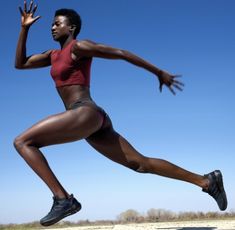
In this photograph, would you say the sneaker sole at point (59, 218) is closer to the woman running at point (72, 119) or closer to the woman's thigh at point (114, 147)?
the woman running at point (72, 119)

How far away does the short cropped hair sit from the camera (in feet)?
19.7

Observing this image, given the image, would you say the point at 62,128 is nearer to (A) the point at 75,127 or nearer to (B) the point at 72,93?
(A) the point at 75,127

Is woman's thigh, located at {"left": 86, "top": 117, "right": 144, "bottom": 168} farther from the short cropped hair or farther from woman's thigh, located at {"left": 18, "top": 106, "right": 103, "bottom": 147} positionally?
the short cropped hair

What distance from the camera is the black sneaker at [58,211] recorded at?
5.16 meters

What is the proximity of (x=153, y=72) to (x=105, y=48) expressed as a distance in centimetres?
62

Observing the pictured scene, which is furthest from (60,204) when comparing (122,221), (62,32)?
(122,221)

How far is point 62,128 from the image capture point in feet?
17.3

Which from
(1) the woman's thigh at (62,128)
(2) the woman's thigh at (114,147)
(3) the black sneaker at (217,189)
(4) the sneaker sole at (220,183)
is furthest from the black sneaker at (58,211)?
(4) the sneaker sole at (220,183)

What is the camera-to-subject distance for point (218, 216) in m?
11.3

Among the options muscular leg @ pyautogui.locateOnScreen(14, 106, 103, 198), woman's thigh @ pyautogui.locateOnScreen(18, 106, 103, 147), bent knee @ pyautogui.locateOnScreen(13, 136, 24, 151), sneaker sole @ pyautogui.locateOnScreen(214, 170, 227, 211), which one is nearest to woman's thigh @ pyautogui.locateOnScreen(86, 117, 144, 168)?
woman's thigh @ pyautogui.locateOnScreen(18, 106, 103, 147)

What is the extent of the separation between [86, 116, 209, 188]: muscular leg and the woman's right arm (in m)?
1.27

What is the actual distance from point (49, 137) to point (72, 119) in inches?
13.1

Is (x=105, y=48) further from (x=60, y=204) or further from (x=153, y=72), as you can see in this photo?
(x=60, y=204)

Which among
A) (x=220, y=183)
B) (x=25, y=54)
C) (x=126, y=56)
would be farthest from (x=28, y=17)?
(x=220, y=183)
